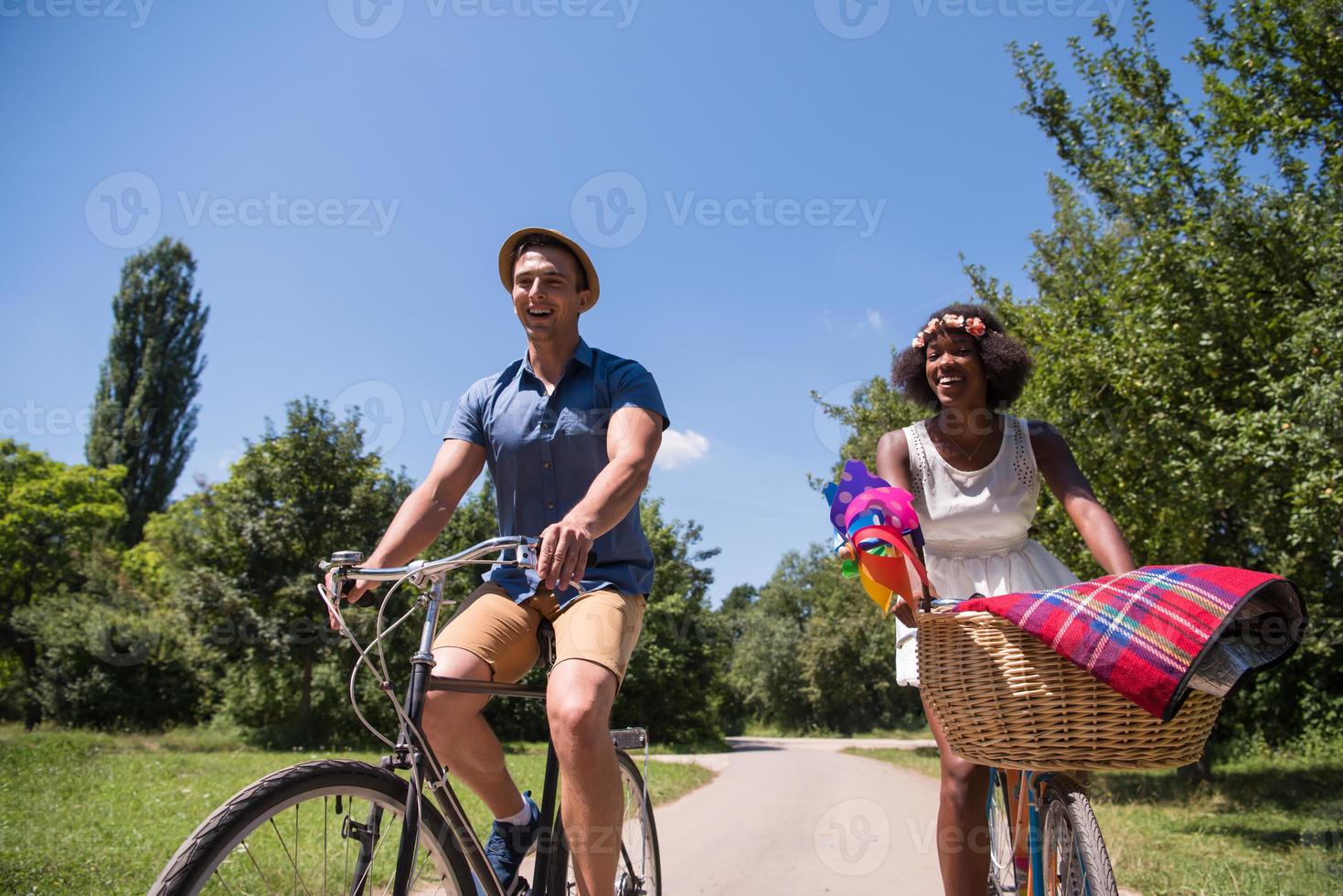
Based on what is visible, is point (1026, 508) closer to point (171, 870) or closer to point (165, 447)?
point (171, 870)

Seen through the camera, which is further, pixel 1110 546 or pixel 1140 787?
pixel 1140 787

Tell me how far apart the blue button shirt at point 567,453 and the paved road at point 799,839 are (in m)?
2.62

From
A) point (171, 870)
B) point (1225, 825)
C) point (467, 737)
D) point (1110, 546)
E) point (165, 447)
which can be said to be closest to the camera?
point (171, 870)

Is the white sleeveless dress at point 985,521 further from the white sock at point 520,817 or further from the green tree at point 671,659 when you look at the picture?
the green tree at point 671,659

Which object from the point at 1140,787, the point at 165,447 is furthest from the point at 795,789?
the point at 165,447

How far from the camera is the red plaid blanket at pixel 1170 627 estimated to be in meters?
1.62

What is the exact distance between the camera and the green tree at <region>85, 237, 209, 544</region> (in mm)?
40406

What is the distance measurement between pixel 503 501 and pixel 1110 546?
1.88 metres

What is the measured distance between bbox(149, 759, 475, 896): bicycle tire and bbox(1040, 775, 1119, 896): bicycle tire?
1.50 meters

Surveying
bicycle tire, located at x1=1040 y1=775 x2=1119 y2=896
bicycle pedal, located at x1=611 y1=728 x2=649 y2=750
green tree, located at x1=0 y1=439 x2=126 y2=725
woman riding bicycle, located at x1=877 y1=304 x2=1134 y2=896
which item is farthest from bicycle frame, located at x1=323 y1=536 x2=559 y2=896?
green tree, located at x1=0 y1=439 x2=126 y2=725

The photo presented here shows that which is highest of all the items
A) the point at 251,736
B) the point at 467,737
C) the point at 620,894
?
the point at 467,737

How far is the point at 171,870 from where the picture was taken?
4.88ft

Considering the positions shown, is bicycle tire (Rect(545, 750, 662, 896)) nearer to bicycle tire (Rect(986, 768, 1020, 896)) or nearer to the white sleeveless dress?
the white sleeveless dress

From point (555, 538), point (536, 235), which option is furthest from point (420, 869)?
point (536, 235)
